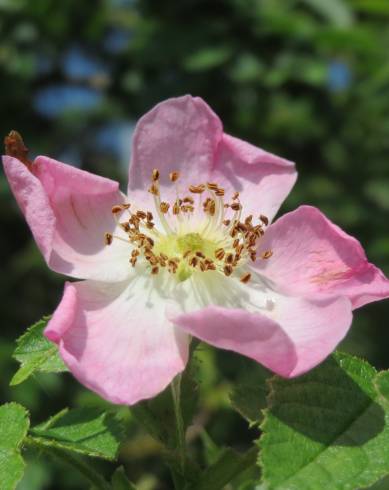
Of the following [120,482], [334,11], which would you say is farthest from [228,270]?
[334,11]

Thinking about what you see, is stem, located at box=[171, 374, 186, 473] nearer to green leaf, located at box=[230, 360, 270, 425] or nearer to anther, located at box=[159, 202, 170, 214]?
green leaf, located at box=[230, 360, 270, 425]

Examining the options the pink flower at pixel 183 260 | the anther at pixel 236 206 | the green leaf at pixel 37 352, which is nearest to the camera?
the pink flower at pixel 183 260

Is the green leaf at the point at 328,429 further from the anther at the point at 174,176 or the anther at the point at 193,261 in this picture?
the anther at the point at 174,176

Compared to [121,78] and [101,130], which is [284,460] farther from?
[101,130]

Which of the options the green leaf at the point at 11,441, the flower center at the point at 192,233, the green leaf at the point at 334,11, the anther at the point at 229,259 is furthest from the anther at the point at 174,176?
the green leaf at the point at 334,11

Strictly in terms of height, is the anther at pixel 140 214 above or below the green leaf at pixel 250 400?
above

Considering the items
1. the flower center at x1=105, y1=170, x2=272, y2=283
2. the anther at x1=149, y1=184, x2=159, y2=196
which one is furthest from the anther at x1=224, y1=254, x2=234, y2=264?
the anther at x1=149, y1=184, x2=159, y2=196
